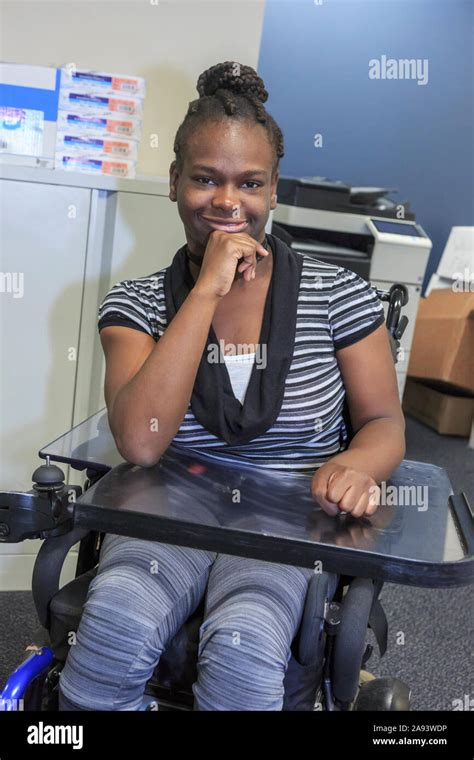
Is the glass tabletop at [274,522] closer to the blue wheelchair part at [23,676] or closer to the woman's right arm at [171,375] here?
the woman's right arm at [171,375]

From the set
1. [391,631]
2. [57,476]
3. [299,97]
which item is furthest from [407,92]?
[57,476]

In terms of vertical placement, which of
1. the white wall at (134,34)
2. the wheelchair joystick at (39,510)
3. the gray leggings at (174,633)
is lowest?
the gray leggings at (174,633)

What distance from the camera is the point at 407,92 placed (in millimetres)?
4828

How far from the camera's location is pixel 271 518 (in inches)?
43.0

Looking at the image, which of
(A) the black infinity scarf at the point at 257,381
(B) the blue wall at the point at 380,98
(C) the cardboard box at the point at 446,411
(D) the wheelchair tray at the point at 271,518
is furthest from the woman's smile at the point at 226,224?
(B) the blue wall at the point at 380,98

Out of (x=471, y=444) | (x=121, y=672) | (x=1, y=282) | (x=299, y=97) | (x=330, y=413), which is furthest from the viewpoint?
(x=299, y=97)

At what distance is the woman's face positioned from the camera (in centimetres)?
132

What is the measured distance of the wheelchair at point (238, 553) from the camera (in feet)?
3.34

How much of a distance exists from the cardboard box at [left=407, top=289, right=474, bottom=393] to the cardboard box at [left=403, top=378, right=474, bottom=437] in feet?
0.35

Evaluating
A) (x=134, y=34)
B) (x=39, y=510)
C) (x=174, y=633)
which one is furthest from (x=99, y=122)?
(x=174, y=633)

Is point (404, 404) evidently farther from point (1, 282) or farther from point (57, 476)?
point (57, 476)

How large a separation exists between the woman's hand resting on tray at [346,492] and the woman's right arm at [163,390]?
240mm
